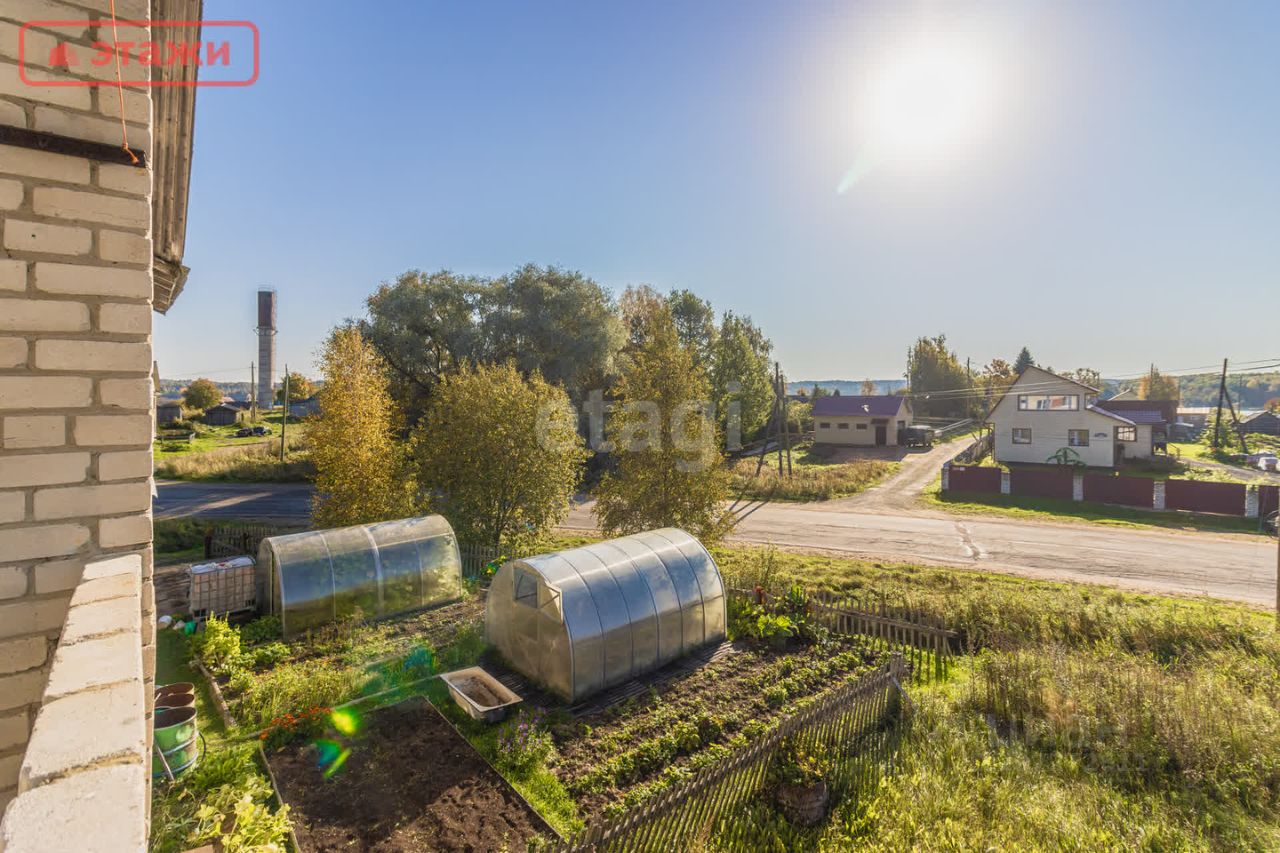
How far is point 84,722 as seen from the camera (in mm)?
1802

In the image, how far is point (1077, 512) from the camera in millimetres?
27203

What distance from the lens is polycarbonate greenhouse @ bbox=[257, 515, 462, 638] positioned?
40.3 feet

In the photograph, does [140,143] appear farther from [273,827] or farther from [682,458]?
[682,458]

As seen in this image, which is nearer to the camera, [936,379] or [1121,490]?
[1121,490]

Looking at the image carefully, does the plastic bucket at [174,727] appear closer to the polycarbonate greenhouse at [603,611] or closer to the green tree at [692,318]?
the polycarbonate greenhouse at [603,611]

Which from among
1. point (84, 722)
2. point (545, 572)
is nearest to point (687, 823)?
point (545, 572)

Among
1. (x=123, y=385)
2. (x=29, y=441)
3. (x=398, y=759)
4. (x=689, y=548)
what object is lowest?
(x=398, y=759)

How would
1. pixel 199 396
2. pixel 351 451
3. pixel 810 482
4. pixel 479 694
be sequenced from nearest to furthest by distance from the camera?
pixel 479 694, pixel 351 451, pixel 810 482, pixel 199 396

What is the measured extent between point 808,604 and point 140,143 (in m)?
13.1

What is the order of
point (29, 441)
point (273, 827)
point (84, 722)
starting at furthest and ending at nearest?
point (273, 827), point (29, 441), point (84, 722)

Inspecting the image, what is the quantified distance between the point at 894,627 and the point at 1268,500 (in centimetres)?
2551

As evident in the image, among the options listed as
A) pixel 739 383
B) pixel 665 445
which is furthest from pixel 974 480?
pixel 665 445

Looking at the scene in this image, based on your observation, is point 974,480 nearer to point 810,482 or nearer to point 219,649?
point 810,482

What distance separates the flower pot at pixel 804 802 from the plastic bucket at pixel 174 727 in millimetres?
7795
